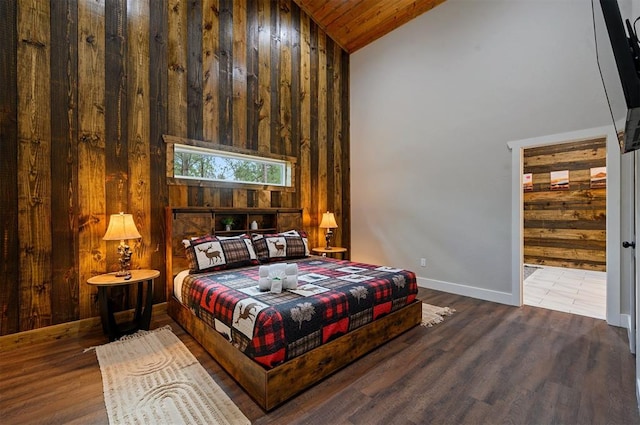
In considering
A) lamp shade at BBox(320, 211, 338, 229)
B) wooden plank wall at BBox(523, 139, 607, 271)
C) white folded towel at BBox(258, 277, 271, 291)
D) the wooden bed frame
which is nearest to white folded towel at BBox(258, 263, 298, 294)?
white folded towel at BBox(258, 277, 271, 291)

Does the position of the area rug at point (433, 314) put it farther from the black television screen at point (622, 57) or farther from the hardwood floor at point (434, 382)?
the black television screen at point (622, 57)

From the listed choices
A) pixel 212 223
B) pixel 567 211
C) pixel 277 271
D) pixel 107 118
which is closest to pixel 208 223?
pixel 212 223

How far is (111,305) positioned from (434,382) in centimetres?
311

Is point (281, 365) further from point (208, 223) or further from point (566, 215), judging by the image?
point (566, 215)

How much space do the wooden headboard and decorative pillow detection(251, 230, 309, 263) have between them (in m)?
0.42

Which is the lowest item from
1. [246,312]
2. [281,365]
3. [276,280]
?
[281,365]

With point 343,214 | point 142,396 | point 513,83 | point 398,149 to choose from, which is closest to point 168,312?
point 142,396

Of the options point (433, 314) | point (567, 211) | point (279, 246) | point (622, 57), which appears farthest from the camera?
point (567, 211)

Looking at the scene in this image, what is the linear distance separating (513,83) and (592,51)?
770mm

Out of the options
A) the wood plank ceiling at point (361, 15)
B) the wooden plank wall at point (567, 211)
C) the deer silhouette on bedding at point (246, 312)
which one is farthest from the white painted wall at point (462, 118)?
the deer silhouette on bedding at point (246, 312)

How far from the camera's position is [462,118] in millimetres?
4223

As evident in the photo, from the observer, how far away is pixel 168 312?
11.0 ft

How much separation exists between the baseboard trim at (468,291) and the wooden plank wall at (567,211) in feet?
11.5

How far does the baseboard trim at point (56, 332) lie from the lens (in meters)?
2.57
